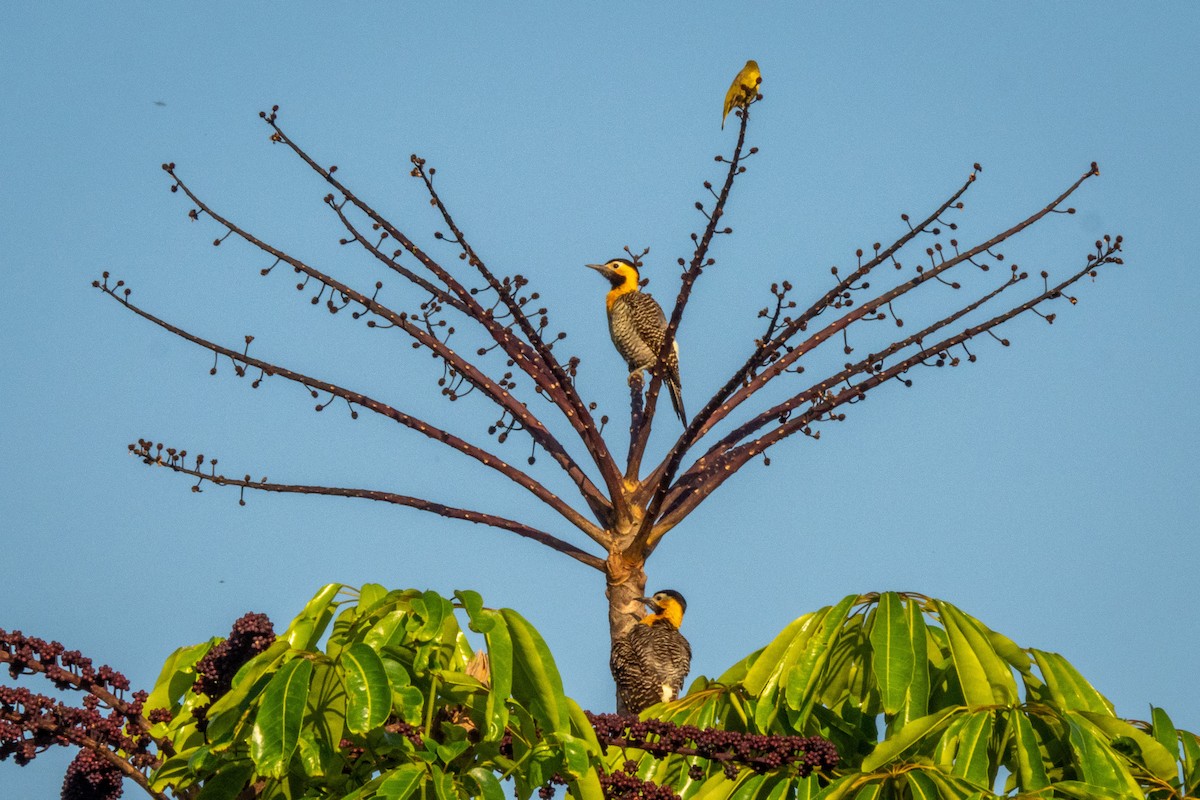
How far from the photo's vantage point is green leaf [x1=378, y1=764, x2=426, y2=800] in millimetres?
2943

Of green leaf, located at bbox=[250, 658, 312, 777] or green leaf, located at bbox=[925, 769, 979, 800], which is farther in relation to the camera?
green leaf, located at bbox=[925, 769, 979, 800]

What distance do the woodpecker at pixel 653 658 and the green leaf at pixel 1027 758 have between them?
1.74 meters

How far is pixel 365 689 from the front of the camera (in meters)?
3.12

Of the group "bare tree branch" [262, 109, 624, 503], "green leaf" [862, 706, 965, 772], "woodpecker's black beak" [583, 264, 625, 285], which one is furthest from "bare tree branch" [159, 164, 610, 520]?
"woodpecker's black beak" [583, 264, 625, 285]

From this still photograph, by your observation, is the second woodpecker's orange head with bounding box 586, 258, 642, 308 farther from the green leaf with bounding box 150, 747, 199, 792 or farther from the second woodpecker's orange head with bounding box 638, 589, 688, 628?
the green leaf with bounding box 150, 747, 199, 792

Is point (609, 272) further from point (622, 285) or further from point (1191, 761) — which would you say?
point (1191, 761)

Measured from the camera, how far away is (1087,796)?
3.36 meters

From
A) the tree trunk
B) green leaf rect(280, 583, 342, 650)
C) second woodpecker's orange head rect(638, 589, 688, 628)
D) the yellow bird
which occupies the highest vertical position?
the yellow bird

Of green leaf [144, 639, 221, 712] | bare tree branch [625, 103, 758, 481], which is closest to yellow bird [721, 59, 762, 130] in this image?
bare tree branch [625, 103, 758, 481]

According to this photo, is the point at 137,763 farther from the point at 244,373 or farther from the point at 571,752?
the point at 244,373

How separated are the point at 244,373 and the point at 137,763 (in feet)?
7.05

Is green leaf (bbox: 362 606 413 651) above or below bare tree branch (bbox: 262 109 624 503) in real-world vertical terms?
below

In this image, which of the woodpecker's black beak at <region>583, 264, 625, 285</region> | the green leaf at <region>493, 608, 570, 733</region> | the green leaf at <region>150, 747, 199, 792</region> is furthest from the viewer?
the woodpecker's black beak at <region>583, 264, 625, 285</region>

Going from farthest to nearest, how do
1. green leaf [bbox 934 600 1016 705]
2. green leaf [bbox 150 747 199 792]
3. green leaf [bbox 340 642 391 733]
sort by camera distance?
green leaf [bbox 934 600 1016 705], green leaf [bbox 150 747 199 792], green leaf [bbox 340 642 391 733]
